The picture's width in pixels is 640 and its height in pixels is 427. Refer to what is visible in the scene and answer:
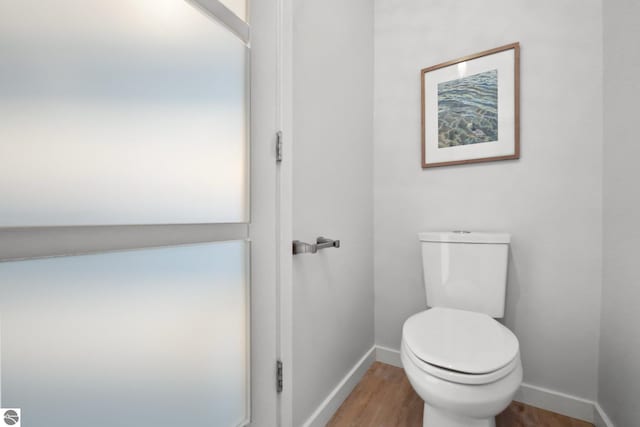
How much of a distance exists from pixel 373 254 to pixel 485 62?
1.18m

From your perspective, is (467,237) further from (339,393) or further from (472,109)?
(339,393)

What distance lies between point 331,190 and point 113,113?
864 mm

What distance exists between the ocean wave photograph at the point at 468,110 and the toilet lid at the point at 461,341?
0.88 meters

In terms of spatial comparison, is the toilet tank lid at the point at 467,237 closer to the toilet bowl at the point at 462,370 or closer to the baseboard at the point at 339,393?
the toilet bowl at the point at 462,370

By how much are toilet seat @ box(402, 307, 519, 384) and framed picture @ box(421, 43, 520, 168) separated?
2.68 feet

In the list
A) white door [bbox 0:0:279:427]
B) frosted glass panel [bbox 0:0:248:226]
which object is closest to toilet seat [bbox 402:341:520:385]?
white door [bbox 0:0:279:427]

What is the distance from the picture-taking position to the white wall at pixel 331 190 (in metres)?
1.06

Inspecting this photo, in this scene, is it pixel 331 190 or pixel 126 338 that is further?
pixel 331 190

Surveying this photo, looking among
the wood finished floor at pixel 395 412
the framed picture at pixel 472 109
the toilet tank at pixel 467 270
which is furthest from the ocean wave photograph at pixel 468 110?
the wood finished floor at pixel 395 412

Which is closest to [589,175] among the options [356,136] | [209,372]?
[356,136]

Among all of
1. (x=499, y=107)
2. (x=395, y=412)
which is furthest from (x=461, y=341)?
(x=499, y=107)

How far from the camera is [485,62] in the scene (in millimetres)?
1432

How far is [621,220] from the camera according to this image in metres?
1.06

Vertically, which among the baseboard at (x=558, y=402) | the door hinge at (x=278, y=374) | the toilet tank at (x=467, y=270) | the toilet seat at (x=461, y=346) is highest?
the toilet tank at (x=467, y=270)
